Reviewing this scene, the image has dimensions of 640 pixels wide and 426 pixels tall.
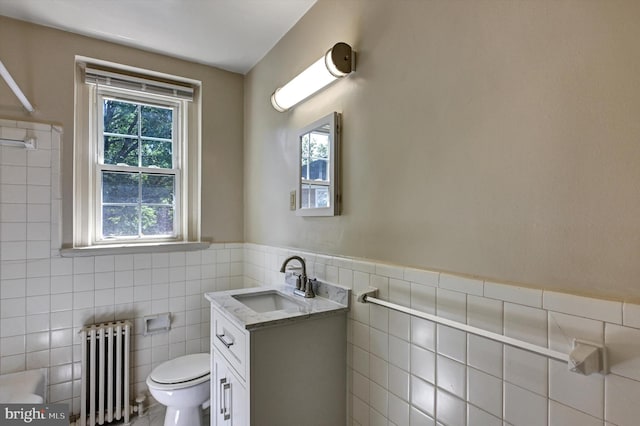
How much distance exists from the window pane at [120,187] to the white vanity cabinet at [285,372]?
4.58 ft

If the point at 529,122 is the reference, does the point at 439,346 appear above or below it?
below

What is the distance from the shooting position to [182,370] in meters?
2.04

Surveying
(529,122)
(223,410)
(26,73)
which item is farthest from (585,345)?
(26,73)

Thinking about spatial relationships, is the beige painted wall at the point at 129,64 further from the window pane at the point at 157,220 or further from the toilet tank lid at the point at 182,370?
the toilet tank lid at the point at 182,370

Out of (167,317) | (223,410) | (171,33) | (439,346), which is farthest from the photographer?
(167,317)

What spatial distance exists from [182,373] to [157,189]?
135 cm

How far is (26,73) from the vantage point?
2.03 metres

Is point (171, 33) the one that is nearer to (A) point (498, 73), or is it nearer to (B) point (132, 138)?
(B) point (132, 138)

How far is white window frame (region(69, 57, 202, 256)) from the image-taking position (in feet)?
7.39

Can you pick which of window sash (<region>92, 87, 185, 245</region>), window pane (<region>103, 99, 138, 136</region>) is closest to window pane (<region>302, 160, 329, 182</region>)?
window sash (<region>92, 87, 185, 245</region>)

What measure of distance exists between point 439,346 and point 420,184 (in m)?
0.57

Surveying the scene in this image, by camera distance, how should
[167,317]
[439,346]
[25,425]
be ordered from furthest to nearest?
[167,317] < [25,425] < [439,346]

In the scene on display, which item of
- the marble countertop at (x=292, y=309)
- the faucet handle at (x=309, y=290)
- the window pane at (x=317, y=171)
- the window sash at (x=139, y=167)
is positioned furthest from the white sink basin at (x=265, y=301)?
the window sash at (x=139, y=167)

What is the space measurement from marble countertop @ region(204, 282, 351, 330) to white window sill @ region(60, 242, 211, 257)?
0.84m
